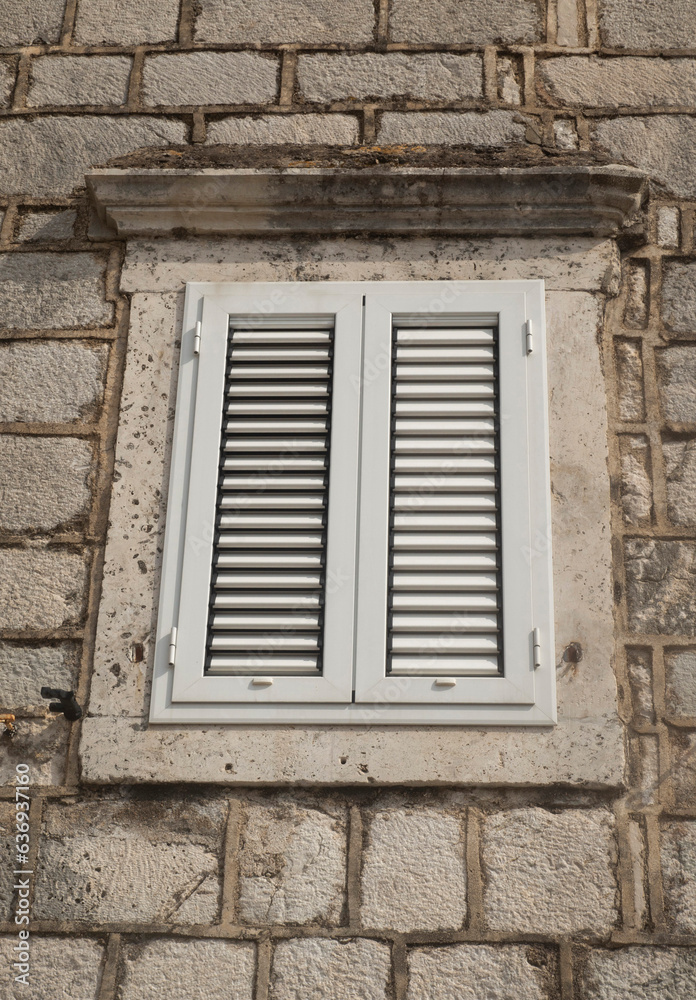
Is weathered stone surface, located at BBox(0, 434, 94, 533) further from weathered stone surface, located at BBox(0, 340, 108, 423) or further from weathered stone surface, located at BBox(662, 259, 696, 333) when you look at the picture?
weathered stone surface, located at BBox(662, 259, 696, 333)

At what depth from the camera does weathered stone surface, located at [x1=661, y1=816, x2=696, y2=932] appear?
8.70 ft

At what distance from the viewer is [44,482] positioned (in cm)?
317

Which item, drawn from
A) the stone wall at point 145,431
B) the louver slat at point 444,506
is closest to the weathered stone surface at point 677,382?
the stone wall at point 145,431

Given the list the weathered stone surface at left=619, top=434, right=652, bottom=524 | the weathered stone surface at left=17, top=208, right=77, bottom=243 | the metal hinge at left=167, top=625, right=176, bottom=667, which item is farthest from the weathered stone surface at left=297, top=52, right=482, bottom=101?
the metal hinge at left=167, top=625, right=176, bottom=667

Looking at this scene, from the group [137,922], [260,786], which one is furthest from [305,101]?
[137,922]

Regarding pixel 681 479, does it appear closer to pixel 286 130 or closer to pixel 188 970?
pixel 286 130

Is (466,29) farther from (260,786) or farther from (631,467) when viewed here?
(260,786)

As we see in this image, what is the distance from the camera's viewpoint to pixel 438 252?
3.38 metres

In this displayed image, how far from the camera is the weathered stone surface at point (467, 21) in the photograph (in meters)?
3.72

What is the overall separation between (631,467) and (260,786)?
4.90 feet

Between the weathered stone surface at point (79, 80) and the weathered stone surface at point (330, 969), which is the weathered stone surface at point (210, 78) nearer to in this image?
the weathered stone surface at point (79, 80)

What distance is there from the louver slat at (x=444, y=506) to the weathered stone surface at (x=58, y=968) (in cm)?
113

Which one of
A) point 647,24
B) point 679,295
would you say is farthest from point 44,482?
point 647,24

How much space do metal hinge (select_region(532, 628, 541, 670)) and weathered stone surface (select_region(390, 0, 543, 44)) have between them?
7.38ft
